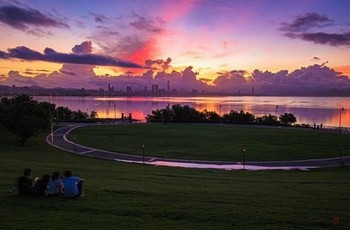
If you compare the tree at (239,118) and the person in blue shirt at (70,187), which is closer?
the person in blue shirt at (70,187)

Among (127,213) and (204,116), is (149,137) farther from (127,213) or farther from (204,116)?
(127,213)

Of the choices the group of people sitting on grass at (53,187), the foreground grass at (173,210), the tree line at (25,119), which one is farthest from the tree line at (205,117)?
the group of people sitting on grass at (53,187)

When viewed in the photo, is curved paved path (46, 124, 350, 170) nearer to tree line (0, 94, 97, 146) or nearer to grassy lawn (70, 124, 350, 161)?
grassy lawn (70, 124, 350, 161)

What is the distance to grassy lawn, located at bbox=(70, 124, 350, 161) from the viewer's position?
41469 mm

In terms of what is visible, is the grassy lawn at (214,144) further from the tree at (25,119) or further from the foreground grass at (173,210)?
the foreground grass at (173,210)

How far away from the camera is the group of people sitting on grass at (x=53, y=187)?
12617mm

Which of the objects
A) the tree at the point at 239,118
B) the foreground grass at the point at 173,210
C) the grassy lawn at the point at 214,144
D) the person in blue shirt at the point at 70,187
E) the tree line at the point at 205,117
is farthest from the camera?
the tree line at the point at 205,117

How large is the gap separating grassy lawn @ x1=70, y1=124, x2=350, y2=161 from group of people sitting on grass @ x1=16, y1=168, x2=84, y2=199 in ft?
89.0

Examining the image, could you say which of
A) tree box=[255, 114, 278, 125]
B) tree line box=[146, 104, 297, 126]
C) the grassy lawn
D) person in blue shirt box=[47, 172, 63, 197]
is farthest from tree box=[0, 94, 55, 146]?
tree box=[255, 114, 278, 125]

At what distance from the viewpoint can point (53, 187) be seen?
12.7 m

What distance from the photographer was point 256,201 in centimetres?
1348

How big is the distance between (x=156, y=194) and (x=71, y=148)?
31.9m

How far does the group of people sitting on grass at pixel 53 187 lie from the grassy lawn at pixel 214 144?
2712 centimetres

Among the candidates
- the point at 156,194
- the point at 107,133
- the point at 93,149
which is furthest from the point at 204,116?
the point at 156,194
